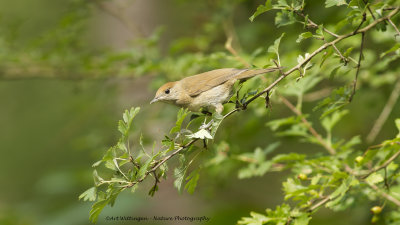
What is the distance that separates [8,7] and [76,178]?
294 inches

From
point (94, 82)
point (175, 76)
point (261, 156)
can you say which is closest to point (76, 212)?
point (94, 82)

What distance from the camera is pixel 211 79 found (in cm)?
275

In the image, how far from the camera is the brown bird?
8.62 feet

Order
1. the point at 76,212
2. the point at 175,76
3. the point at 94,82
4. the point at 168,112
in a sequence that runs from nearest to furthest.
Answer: the point at 175,76 → the point at 168,112 → the point at 76,212 → the point at 94,82

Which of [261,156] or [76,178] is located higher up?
[76,178]

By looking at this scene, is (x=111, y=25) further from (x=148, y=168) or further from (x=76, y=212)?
(x=148, y=168)

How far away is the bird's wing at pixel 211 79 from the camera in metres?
2.57

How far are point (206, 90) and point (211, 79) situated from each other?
76mm

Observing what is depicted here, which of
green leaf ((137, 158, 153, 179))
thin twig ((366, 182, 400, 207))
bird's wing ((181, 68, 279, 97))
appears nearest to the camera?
green leaf ((137, 158, 153, 179))

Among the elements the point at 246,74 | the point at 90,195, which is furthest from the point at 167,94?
the point at 90,195

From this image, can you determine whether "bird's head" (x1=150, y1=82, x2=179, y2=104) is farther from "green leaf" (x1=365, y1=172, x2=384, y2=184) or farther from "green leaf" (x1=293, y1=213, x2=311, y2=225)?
"green leaf" (x1=365, y1=172, x2=384, y2=184)

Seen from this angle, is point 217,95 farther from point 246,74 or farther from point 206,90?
point 246,74

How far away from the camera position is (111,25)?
6.41 metres

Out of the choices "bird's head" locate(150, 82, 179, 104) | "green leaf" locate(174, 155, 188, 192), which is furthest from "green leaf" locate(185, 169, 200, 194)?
"bird's head" locate(150, 82, 179, 104)
